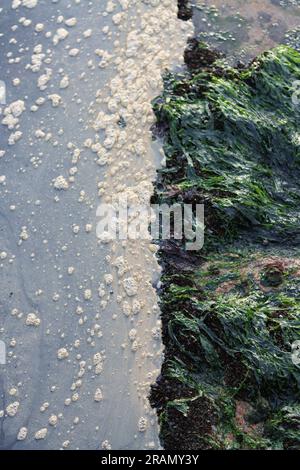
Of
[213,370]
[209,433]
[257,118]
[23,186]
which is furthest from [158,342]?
[257,118]

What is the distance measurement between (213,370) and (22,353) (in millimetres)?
1286

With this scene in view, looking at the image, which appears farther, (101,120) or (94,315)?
(101,120)

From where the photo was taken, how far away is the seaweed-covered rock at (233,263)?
3.59 m

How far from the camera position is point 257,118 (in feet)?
15.2

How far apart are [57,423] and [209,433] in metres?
0.96

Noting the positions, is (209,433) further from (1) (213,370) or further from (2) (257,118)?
(2) (257,118)

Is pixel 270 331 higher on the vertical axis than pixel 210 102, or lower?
lower

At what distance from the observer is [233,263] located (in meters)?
4.11

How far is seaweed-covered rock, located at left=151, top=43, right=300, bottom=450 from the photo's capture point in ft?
11.8
